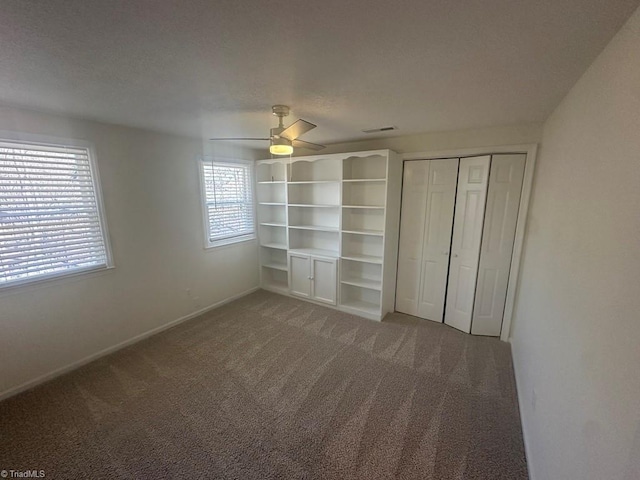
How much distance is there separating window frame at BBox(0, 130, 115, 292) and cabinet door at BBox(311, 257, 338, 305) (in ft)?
7.97

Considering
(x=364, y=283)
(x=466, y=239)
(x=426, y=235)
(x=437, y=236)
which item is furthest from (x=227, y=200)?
(x=466, y=239)

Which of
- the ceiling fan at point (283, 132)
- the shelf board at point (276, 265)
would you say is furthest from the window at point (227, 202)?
the ceiling fan at point (283, 132)

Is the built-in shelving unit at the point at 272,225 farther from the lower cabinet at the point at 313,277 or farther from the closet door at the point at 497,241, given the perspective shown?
the closet door at the point at 497,241

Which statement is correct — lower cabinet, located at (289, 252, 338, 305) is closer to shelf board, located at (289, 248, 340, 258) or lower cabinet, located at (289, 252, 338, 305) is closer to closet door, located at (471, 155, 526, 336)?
shelf board, located at (289, 248, 340, 258)

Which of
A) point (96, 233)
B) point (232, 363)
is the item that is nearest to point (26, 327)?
point (96, 233)

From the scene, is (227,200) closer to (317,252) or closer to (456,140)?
(317,252)

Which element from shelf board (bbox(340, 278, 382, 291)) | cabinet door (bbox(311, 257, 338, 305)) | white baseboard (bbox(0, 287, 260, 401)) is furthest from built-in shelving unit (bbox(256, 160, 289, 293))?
shelf board (bbox(340, 278, 382, 291))

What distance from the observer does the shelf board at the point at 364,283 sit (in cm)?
355

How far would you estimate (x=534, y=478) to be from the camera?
151 cm

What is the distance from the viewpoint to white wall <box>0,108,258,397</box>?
7.41ft

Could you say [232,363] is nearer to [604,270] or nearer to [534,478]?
[534,478]

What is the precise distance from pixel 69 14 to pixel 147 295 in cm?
283

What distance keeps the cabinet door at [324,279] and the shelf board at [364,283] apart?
18 centimetres

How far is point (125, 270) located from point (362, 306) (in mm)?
2946
